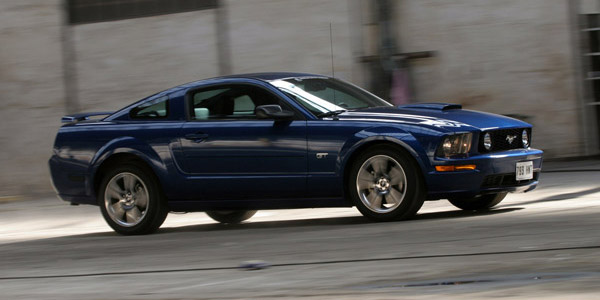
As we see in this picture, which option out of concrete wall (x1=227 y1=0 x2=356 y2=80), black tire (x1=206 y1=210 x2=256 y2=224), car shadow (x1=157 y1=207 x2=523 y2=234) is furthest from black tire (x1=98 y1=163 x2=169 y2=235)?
concrete wall (x1=227 y1=0 x2=356 y2=80)

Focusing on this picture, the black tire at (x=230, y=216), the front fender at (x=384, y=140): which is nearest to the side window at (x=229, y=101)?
the front fender at (x=384, y=140)

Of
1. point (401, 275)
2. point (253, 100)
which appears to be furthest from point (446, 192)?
point (401, 275)

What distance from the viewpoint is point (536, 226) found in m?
7.56

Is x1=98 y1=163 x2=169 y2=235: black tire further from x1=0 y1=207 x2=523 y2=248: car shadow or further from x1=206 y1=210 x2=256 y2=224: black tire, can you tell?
x1=206 y1=210 x2=256 y2=224: black tire

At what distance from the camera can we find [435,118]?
27.7 ft

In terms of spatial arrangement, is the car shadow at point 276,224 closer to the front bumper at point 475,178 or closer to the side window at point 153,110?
the front bumper at point 475,178

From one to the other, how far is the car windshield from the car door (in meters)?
0.17

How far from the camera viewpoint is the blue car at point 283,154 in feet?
27.3

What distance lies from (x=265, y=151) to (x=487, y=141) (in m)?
1.91

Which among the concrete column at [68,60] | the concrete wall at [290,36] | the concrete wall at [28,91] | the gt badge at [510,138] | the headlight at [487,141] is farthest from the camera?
the concrete wall at [28,91]

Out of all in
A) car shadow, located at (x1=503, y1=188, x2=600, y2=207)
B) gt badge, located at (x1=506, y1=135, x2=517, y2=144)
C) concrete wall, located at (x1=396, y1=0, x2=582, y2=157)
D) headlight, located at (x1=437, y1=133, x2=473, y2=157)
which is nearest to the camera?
headlight, located at (x1=437, y1=133, x2=473, y2=157)

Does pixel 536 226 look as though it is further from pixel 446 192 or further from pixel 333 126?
pixel 333 126

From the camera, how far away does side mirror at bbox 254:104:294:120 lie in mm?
8742

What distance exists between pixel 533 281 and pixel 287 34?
11.8m
